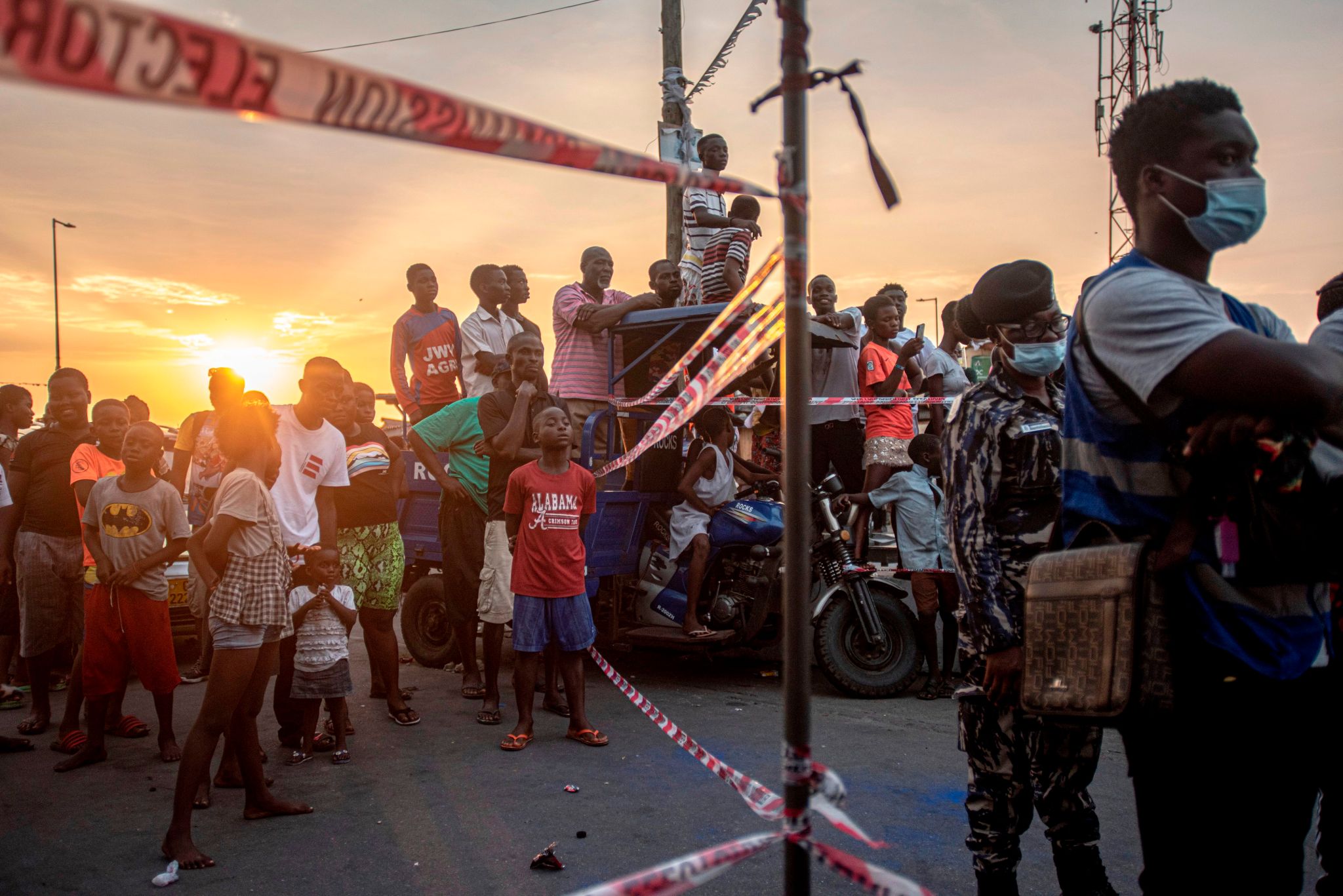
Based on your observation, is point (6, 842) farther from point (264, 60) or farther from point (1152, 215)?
point (1152, 215)

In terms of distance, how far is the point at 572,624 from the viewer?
18.1 ft

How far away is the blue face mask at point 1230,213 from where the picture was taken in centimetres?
179

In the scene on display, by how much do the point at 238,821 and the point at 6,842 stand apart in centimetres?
88

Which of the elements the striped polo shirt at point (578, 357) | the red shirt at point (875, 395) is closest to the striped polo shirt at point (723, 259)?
the striped polo shirt at point (578, 357)

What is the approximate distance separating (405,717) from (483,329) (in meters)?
3.38

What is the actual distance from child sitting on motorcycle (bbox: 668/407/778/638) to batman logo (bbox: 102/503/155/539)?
3.25 m

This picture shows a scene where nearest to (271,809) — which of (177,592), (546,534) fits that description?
(546,534)

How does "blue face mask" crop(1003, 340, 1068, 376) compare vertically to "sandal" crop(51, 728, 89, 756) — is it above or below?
above

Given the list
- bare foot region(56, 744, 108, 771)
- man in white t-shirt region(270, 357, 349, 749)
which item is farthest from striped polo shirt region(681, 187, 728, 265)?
bare foot region(56, 744, 108, 771)

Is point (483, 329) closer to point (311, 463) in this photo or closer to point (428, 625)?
point (428, 625)

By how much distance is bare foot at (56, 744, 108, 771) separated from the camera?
502cm

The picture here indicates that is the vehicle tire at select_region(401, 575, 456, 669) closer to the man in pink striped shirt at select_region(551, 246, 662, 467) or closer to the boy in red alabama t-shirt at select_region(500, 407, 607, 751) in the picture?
the man in pink striped shirt at select_region(551, 246, 662, 467)

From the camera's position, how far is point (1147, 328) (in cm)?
171

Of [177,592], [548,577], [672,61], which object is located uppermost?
[672,61]
